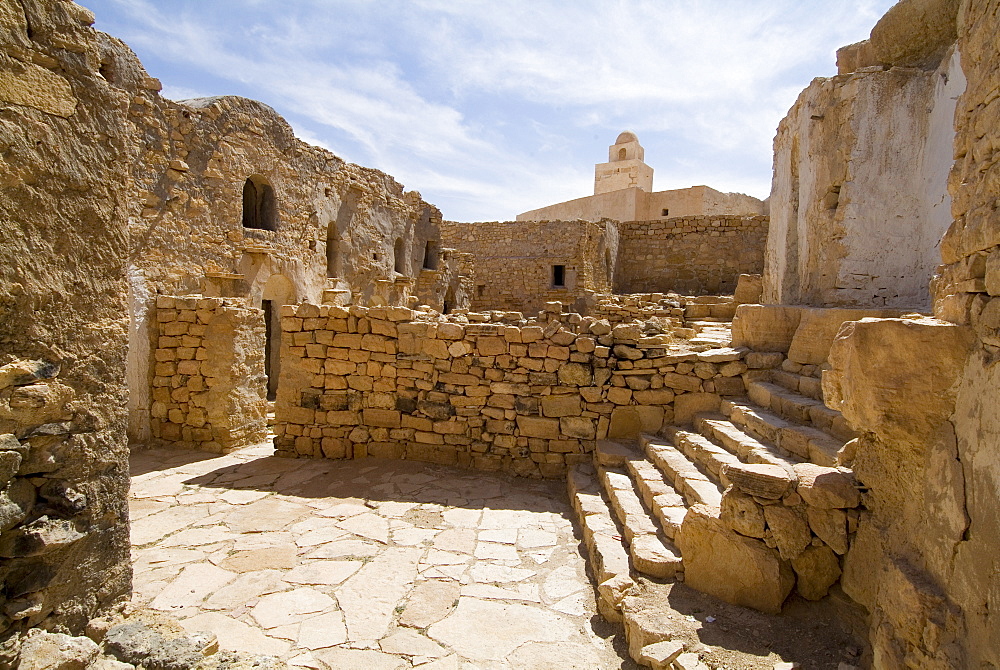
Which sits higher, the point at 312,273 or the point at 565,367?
the point at 312,273

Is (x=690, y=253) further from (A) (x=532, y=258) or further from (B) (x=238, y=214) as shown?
(B) (x=238, y=214)

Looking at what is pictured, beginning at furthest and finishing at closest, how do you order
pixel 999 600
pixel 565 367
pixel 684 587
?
pixel 565 367 < pixel 684 587 < pixel 999 600

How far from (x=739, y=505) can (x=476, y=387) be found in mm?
3448

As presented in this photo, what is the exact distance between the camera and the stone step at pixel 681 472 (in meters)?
3.79

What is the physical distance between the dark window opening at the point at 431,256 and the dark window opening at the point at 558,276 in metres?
3.87

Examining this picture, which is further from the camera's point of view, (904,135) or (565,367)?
(565,367)

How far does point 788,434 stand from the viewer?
389cm

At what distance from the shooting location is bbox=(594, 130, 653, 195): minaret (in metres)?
29.1

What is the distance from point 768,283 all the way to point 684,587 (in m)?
5.28

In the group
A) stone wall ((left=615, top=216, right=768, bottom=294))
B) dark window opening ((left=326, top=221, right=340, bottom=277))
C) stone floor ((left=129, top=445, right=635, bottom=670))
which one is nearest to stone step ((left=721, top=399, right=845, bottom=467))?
stone floor ((left=129, top=445, right=635, bottom=670))

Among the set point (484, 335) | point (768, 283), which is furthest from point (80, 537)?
point (768, 283)

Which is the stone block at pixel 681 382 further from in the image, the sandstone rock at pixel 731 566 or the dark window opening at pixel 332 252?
the dark window opening at pixel 332 252

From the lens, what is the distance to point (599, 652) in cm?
299

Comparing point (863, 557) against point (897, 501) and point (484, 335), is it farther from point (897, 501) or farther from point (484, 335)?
point (484, 335)
